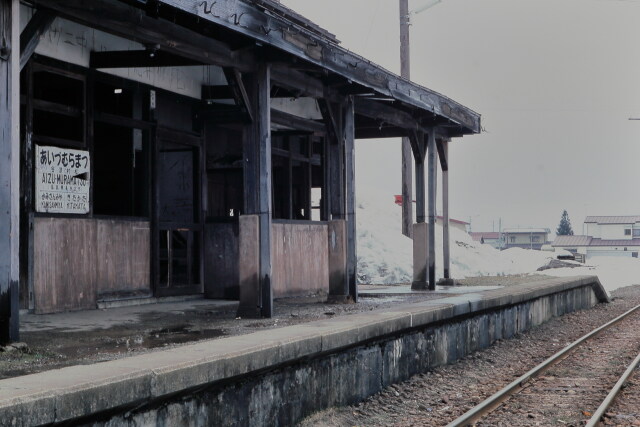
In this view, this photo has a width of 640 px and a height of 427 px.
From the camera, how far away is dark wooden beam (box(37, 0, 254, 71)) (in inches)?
347

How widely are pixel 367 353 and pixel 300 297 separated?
750 centimetres

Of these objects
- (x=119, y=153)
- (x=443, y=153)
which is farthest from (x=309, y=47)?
(x=443, y=153)

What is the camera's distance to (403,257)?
30469mm

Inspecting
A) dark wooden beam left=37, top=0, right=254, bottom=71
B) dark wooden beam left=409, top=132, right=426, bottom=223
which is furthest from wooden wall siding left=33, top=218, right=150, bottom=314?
dark wooden beam left=409, top=132, right=426, bottom=223

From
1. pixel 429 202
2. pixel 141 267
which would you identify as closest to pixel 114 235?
pixel 141 267

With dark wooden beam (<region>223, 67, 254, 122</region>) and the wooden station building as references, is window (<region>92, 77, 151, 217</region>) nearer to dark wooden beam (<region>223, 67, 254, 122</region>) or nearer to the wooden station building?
the wooden station building

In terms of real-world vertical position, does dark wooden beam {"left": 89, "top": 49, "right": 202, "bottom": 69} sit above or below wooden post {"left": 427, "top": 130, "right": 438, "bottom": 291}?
Answer: above

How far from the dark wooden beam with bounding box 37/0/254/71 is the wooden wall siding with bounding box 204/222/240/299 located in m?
4.26

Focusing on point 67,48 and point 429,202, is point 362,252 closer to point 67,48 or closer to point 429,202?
point 429,202

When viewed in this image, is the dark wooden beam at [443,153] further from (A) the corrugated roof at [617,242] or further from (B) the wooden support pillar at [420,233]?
(A) the corrugated roof at [617,242]

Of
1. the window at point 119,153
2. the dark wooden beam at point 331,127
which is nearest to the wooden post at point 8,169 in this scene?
the window at point 119,153

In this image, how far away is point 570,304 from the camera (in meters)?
21.8

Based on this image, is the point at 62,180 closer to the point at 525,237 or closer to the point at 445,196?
the point at 445,196

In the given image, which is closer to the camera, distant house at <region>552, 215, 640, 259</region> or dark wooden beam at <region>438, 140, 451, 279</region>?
dark wooden beam at <region>438, 140, 451, 279</region>
